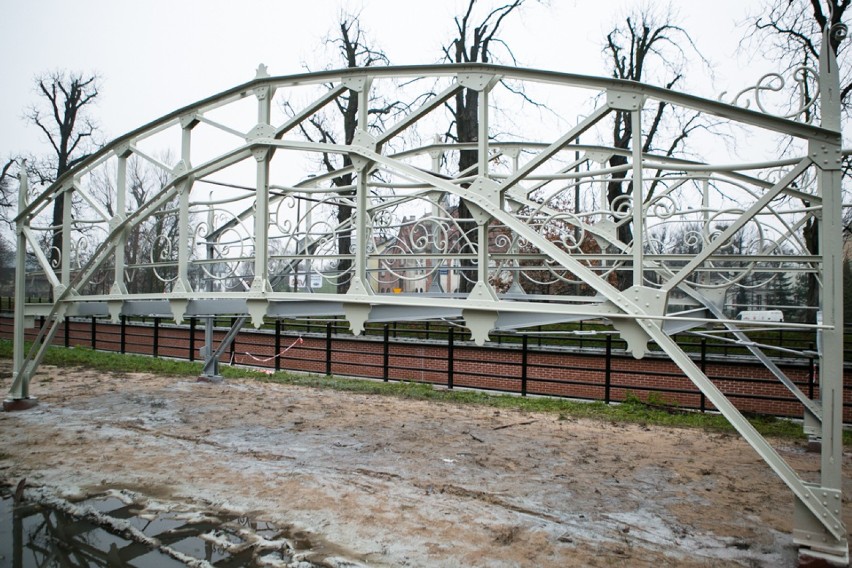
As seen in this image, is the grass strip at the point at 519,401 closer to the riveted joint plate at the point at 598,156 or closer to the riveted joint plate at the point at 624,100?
the riveted joint plate at the point at 598,156

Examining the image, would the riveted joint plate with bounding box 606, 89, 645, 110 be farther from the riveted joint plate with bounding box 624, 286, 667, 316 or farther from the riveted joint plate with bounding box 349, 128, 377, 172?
the riveted joint plate with bounding box 349, 128, 377, 172

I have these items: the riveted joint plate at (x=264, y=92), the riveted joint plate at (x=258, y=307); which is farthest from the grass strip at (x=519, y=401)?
the riveted joint plate at (x=264, y=92)

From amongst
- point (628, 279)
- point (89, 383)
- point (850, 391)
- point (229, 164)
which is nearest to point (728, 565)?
point (229, 164)

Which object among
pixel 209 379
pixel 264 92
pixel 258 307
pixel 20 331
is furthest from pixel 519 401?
pixel 20 331

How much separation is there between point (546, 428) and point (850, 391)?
5.79m

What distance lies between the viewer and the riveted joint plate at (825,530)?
4.24m

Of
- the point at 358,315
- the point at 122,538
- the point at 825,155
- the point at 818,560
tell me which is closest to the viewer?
the point at 818,560

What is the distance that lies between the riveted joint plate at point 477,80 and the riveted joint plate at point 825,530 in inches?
161

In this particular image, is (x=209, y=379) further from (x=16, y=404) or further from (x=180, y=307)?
(x=180, y=307)

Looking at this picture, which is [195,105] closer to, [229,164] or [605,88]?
[229,164]

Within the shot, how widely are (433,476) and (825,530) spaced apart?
3597 millimetres

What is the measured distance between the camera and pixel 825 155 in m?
4.41

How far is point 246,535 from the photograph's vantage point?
4.95 meters

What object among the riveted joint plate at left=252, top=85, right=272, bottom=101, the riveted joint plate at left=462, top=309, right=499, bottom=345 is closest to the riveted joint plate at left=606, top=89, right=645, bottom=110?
the riveted joint plate at left=462, top=309, right=499, bottom=345
